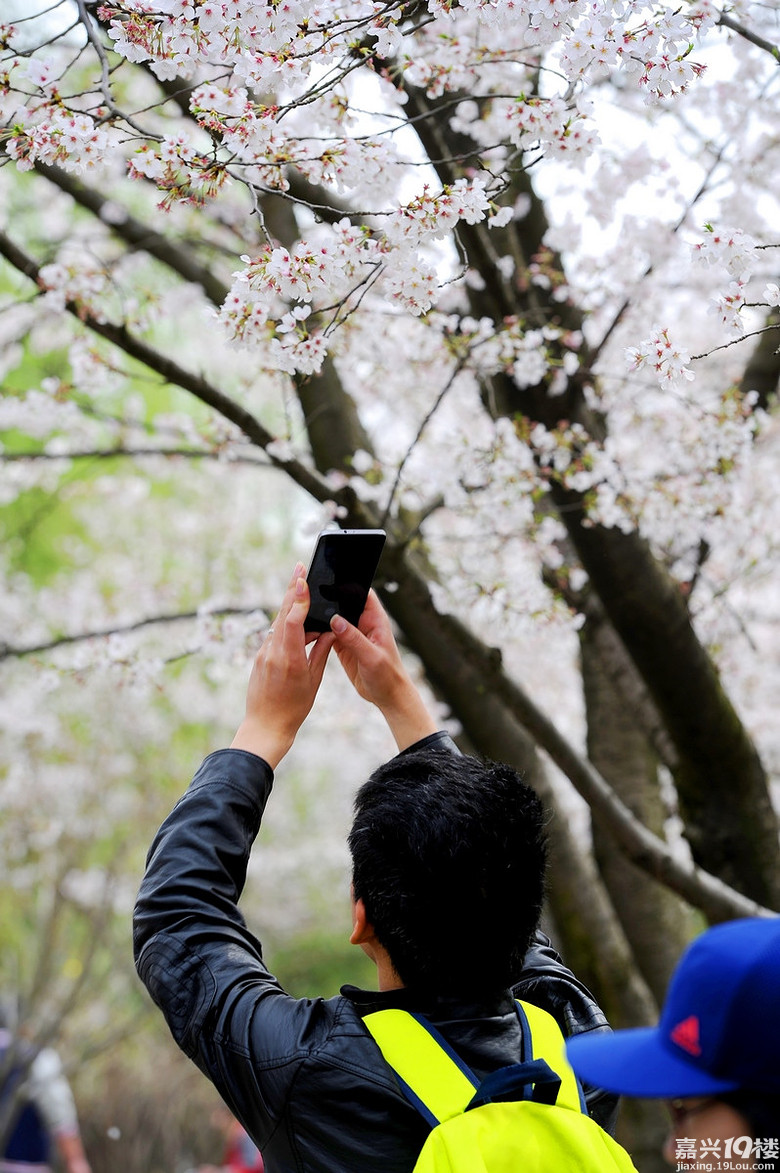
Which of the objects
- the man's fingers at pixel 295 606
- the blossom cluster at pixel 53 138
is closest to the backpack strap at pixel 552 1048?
the man's fingers at pixel 295 606

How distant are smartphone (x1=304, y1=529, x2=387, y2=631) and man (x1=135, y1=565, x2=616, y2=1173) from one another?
0.35 m

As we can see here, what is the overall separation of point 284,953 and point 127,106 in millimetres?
11690

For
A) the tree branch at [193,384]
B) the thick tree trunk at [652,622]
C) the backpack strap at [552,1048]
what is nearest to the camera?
the backpack strap at [552,1048]

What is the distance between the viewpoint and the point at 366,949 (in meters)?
1.41

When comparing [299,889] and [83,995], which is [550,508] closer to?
[83,995]

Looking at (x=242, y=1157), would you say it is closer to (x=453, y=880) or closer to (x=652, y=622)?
(x=652, y=622)

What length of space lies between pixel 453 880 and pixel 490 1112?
0.26m

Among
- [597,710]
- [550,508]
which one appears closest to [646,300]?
[550,508]

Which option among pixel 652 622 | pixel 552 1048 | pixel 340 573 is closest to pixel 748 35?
pixel 652 622

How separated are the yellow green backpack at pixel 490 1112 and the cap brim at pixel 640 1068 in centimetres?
7

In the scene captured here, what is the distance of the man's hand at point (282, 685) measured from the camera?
5.02 ft

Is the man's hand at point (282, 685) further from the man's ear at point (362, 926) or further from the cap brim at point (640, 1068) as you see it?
the cap brim at point (640, 1068)

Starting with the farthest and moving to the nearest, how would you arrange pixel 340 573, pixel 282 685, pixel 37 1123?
pixel 37 1123, pixel 340 573, pixel 282 685

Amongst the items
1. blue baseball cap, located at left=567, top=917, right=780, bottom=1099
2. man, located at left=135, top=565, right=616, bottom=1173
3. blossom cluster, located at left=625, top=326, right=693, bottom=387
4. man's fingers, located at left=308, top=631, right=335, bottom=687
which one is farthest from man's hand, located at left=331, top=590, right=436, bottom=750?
blossom cluster, located at left=625, top=326, right=693, bottom=387
